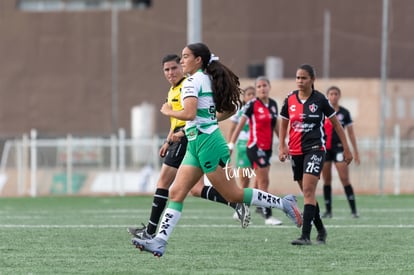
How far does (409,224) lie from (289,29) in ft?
122

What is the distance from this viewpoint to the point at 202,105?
9.41m

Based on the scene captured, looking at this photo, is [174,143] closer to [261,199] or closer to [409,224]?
[261,199]

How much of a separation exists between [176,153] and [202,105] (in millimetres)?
2208

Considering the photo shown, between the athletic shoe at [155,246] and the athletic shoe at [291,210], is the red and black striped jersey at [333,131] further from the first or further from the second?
the athletic shoe at [155,246]

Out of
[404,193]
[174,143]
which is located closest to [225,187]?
[174,143]

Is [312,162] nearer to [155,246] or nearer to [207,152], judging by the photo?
[207,152]

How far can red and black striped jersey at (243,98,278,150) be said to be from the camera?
15.6 m

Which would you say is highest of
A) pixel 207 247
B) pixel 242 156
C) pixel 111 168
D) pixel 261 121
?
pixel 261 121

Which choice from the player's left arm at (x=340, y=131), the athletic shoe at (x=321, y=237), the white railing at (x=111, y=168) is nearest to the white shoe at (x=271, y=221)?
the player's left arm at (x=340, y=131)

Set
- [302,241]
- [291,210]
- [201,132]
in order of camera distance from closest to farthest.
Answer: [201,132] < [291,210] < [302,241]

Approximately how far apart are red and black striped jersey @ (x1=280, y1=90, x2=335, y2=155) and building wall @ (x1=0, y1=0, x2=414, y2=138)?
122ft

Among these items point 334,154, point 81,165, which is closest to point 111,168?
point 81,165

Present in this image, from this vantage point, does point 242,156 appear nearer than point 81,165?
Yes

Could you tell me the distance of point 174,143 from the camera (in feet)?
38.1
